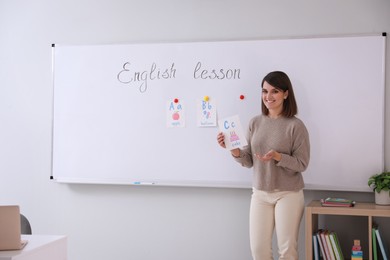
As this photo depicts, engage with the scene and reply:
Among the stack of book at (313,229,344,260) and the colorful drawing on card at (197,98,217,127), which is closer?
the stack of book at (313,229,344,260)

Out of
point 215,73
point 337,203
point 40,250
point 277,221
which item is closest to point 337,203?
point 337,203

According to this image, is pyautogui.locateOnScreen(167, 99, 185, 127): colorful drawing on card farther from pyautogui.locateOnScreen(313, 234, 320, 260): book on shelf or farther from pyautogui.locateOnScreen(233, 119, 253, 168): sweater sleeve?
pyautogui.locateOnScreen(313, 234, 320, 260): book on shelf

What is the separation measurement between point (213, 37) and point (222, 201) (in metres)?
1.23

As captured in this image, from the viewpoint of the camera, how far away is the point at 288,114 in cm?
338

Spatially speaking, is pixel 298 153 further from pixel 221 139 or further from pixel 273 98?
pixel 221 139

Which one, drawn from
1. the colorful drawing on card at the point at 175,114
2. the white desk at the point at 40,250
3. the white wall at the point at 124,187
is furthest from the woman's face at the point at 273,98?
the white desk at the point at 40,250

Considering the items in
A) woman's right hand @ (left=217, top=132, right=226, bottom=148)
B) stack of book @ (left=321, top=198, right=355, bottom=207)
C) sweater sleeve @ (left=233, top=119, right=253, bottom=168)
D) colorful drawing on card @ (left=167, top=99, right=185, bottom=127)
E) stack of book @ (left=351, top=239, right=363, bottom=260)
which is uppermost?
colorful drawing on card @ (left=167, top=99, right=185, bottom=127)

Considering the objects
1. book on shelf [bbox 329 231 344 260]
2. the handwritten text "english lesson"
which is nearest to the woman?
book on shelf [bbox 329 231 344 260]

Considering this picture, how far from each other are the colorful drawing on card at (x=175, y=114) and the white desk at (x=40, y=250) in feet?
4.70

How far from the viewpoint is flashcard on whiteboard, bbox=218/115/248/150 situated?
3.39 m

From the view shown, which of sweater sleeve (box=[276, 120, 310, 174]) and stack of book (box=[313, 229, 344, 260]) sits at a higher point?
sweater sleeve (box=[276, 120, 310, 174])

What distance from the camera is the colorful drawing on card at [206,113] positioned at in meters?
3.89

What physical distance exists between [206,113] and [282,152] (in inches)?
31.3

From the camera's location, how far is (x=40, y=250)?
99.4 inches
